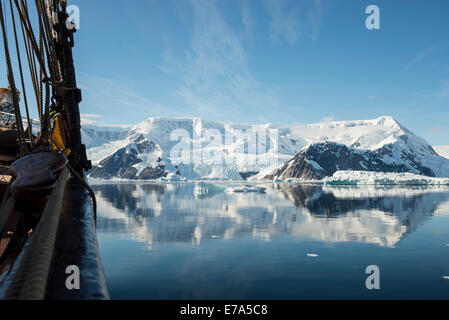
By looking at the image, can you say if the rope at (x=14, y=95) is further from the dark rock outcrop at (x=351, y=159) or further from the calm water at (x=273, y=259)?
the dark rock outcrop at (x=351, y=159)

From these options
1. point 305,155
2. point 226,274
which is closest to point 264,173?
point 305,155

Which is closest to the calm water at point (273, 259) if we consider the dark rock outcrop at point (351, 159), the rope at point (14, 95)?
the rope at point (14, 95)

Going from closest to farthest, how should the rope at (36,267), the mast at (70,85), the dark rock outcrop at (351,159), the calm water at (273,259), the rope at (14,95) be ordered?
the rope at (36,267), the rope at (14,95), the mast at (70,85), the calm water at (273,259), the dark rock outcrop at (351,159)

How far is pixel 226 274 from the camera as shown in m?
10.1

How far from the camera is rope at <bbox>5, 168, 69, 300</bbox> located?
97 centimetres

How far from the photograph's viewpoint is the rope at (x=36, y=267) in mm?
972

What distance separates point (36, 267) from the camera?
1074 mm

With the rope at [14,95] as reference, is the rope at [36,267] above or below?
below

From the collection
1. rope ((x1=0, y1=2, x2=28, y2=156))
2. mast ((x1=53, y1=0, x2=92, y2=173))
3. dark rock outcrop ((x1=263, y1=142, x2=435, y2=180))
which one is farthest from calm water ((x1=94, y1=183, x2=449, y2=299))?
dark rock outcrop ((x1=263, y1=142, x2=435, y2=180))

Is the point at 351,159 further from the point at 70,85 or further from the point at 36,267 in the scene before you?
the point at 36,267

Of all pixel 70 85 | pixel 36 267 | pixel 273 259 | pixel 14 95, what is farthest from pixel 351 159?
pixel 36 267

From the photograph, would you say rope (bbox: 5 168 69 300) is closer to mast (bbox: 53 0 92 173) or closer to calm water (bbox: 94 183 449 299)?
mast (bbox: 53 0 92 173)
